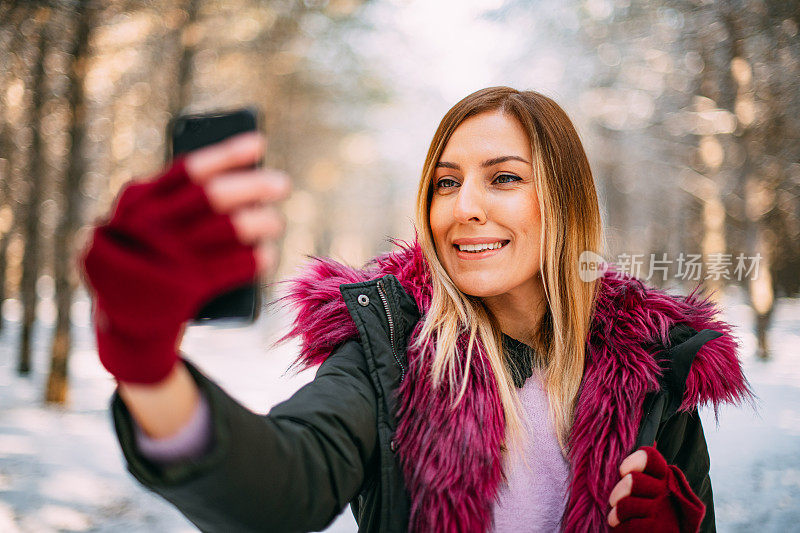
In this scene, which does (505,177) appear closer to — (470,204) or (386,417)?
(470,204)

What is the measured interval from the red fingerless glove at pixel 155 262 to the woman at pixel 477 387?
67mm

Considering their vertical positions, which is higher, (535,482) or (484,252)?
(484,252)

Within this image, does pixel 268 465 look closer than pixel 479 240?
Yes

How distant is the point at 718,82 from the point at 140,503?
9885mm

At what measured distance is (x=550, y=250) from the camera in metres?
1.73

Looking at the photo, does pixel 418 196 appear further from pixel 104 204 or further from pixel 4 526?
pixel 104 204

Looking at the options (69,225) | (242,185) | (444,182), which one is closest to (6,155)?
(69,225)

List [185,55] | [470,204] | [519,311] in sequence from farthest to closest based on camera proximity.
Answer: [185,55] → [519,311] → [470,204]

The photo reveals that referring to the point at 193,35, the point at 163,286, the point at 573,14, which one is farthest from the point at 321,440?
the point at 573,14

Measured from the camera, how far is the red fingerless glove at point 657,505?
52.6 inches

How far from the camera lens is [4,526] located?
3.60m

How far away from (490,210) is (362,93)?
1281cm

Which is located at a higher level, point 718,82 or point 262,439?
point 718,82

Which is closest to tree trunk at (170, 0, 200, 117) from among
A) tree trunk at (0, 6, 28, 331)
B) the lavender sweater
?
tree trunk at (0, 6, 28, 331)
